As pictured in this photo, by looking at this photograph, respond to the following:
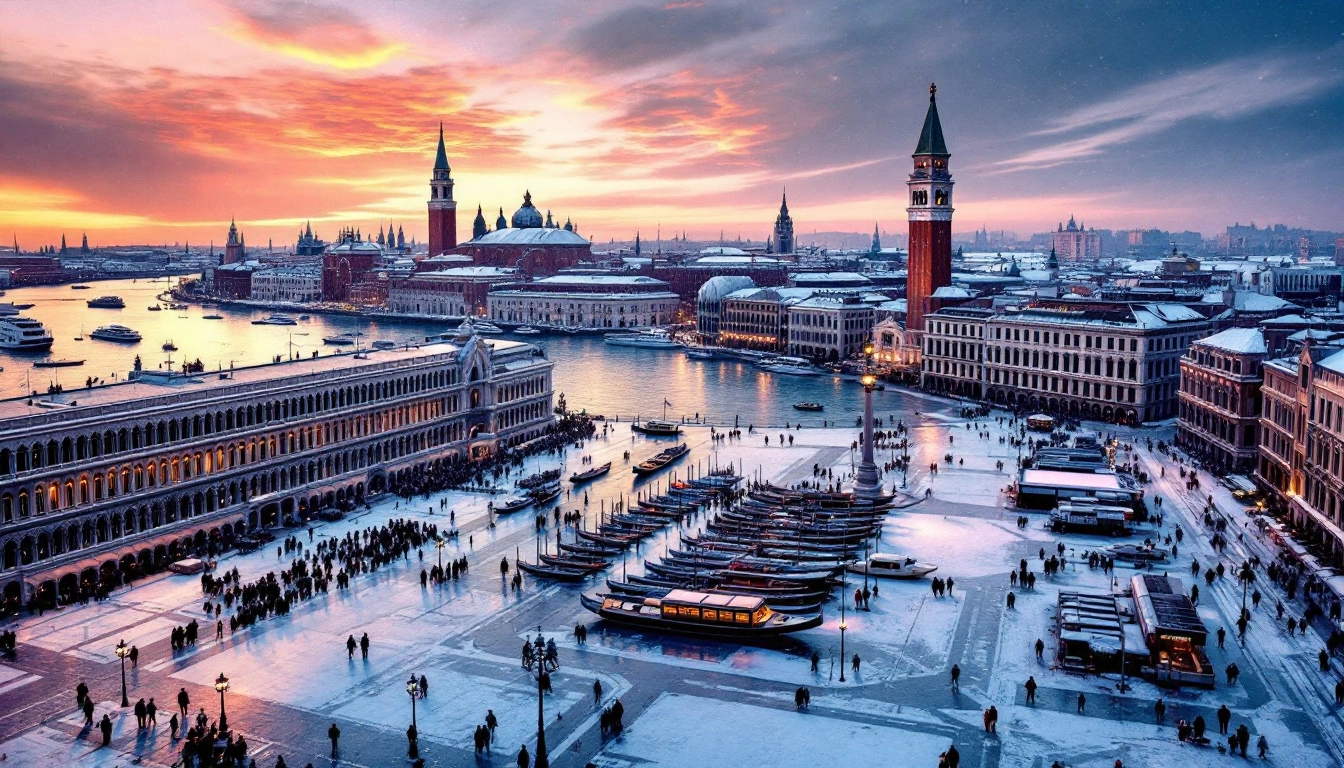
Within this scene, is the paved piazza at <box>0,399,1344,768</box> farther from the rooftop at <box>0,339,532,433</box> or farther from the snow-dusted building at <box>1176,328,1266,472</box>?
the snow-dusted building at <box>1176,328,1266,472</box>

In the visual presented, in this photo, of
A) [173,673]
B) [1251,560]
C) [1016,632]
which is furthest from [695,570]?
[1251,560]

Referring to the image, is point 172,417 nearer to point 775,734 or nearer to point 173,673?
point 173,673

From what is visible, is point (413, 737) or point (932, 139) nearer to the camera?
point (413, 737)

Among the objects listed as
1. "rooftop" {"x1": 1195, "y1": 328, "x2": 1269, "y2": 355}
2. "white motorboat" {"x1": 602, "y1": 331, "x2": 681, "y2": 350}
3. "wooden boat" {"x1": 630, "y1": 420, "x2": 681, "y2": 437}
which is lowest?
"wooden boat" {"x1": 630, "y1": 420, "x2": 681, "y2": 437}

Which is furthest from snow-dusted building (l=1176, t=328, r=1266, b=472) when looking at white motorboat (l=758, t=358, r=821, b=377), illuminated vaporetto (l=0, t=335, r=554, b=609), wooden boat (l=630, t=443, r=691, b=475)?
white motorboat (l=758, t=358, r=821, b=377)

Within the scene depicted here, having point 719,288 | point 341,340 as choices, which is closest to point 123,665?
point 341,340

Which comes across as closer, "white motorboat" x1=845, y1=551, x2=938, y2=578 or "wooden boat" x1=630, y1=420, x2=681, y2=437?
"white motorboat" x1=845, y1=551, x2=938, y2=578

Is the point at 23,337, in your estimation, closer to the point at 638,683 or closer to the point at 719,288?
the point at 719,288
